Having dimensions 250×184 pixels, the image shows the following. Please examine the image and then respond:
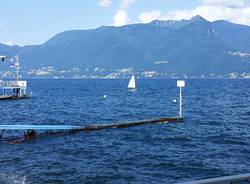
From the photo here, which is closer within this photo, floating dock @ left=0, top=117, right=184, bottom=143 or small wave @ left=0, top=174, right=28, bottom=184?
small wave @ left=0, top=174, right=28, bottom=184

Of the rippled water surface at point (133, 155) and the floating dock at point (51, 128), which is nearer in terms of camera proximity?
the rippled water surface at point (133, 155)

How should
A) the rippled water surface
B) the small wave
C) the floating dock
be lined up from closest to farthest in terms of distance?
1. the small wave
2. the rippled water surface
3. the floating dock

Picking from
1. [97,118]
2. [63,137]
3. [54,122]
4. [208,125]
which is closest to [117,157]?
[63,137]

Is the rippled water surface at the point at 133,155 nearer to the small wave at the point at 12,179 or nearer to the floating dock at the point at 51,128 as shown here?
the small wave at the point at 12,179

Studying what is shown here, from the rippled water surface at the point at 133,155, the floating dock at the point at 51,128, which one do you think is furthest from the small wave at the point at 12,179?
the floating dock at the point at 51,128

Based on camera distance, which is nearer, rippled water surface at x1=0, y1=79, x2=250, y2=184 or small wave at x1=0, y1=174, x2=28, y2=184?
small wave at x1=0, y1=174, x2=28, y2=184

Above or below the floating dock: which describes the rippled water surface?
below

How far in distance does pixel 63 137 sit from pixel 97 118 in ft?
77.6

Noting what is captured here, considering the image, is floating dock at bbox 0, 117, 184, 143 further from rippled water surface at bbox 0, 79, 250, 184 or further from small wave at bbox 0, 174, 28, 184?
small wave at bbox 0, 174, 28, 184

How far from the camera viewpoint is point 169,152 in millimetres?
36375

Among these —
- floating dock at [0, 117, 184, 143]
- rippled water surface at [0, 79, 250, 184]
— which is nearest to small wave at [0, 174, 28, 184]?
rippled water surface at [0, 79, 250, 184]

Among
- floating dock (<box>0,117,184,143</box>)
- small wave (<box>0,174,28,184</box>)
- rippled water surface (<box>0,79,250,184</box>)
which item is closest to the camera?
small wave (<box>0,174,28,184</box>)

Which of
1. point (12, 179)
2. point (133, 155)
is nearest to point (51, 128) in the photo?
point (133, 155)

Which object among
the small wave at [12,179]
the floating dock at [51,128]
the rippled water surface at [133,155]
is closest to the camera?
the small wave at [12,179]
